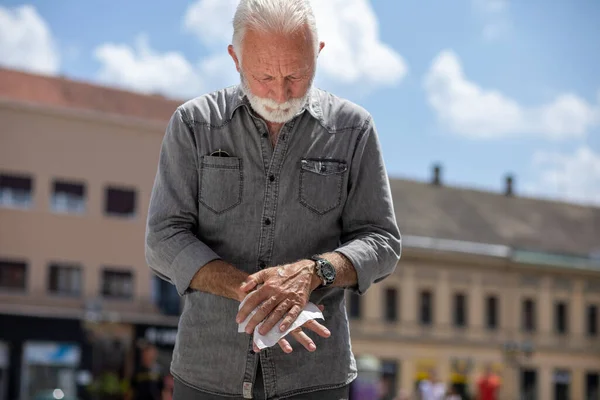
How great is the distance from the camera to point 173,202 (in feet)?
8.93

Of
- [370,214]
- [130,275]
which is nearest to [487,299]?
[130,275]

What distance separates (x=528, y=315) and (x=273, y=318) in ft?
177

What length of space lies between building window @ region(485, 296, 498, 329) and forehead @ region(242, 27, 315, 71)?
5176 cm

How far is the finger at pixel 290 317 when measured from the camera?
2.43 metres

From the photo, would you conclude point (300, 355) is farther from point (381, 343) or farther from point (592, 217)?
point (592, 217)

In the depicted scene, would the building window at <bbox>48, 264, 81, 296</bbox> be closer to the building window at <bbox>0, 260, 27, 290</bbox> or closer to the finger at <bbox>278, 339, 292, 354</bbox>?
the building window at <bbox>0, 260, 27, 290</bbox>

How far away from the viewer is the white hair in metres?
2.55

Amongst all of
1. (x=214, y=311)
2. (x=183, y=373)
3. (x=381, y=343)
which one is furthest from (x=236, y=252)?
(x=381, y=343)

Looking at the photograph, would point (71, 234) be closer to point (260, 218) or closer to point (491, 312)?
point (491, 312)

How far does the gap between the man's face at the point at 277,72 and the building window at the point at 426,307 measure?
49197mm

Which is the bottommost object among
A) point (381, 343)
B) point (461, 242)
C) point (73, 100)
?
point (381, 343)

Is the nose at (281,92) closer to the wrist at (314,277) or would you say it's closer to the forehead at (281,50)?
the forehead at (281,50)

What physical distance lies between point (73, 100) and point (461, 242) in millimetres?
20611

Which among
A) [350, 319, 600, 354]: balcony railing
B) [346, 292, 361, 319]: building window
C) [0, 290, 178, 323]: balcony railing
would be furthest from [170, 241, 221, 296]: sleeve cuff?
[346, 292, 361, 319]: building window
